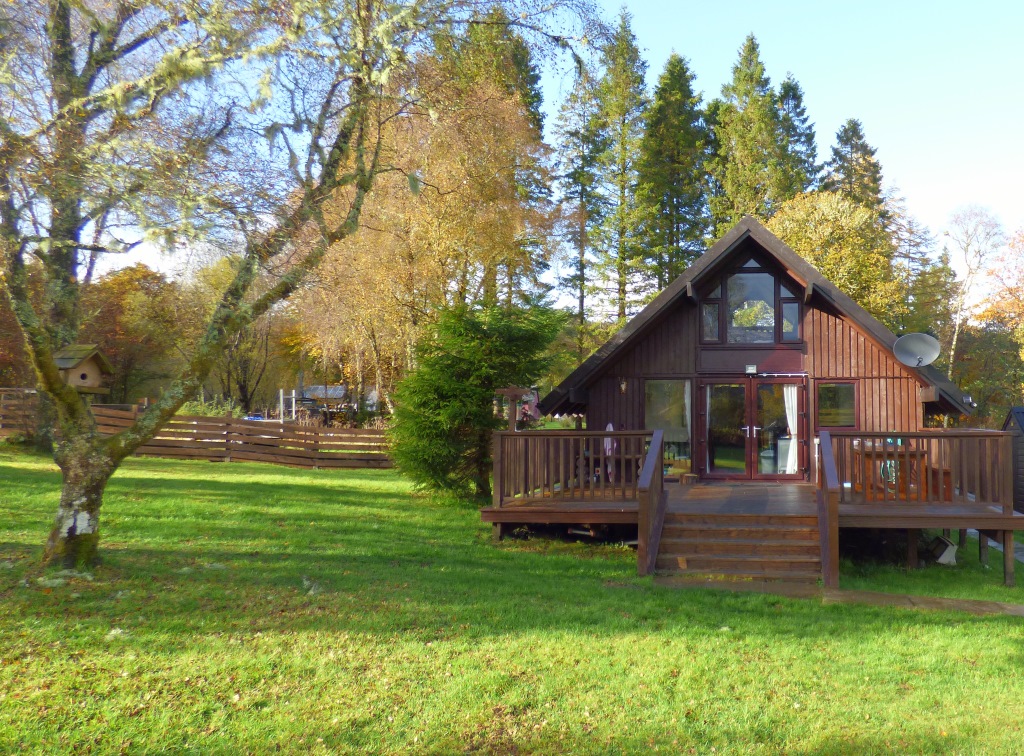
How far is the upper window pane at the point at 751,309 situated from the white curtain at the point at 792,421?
3.04 feet

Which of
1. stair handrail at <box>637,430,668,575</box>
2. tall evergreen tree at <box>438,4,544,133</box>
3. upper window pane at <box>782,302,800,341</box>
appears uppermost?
tall evergreen tree at <box>438,4,544,133</box>

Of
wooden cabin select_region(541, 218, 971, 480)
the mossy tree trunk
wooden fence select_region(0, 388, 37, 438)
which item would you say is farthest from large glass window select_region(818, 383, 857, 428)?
wooden fence select_region(0, 388, 37, 438)

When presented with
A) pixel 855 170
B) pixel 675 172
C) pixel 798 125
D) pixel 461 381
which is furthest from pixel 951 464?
pixel 855 170

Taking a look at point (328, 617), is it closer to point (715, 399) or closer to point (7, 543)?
point (7, 543)

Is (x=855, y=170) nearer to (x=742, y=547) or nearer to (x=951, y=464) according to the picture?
(x=951, y=464)

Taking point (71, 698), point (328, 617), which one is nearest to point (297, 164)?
point (328, 617)

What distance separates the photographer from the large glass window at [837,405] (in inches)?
509

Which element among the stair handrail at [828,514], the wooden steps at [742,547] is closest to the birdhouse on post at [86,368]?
the wooden steps at [742,547]

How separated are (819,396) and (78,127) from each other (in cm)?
1137

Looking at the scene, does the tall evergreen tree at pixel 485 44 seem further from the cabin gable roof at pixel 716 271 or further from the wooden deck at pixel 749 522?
the wooden deck at pixel 749 522

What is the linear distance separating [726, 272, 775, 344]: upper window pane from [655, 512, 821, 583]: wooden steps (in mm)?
4402

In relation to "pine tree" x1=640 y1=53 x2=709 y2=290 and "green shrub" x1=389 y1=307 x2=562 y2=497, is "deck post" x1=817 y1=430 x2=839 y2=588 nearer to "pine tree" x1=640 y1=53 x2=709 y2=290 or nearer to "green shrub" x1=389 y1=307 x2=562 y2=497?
"green shrub" x1=389 y1=307 x2=562 y2=497

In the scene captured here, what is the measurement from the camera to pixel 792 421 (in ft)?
43.1

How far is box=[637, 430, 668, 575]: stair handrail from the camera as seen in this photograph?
892 centimetres
